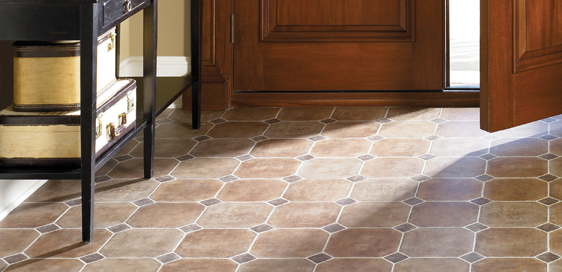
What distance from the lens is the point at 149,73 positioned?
122 inches

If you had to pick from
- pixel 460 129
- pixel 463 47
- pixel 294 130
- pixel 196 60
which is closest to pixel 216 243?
pixel 294 130

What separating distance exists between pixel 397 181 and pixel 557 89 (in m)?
1.09

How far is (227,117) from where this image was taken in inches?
164

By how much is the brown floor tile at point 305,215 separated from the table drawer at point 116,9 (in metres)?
0.86

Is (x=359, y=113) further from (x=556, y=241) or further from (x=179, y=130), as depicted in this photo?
(x=556, y=241)

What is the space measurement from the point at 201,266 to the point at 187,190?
2.36ft

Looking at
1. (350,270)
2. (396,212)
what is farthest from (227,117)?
(350,270)

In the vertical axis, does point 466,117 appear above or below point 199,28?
below

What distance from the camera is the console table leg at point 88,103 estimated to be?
238 centimetres

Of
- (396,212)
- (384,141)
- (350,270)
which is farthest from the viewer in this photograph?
(384,141)

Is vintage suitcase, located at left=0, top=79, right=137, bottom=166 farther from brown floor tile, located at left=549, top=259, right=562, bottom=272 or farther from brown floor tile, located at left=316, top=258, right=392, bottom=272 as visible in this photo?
brown floor tile, located at left=549, top=259, right=562, bottom=272

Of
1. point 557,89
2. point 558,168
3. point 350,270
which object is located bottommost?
point 350,270

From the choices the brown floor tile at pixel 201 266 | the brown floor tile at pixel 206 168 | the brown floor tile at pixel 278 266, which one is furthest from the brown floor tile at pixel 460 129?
the brown floor tile at pixel 201 266

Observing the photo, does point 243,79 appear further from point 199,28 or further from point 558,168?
point 558,168
